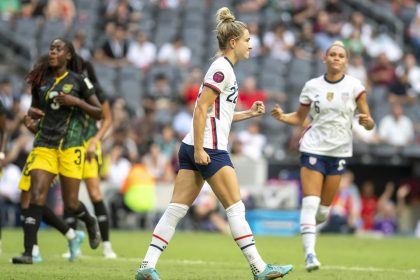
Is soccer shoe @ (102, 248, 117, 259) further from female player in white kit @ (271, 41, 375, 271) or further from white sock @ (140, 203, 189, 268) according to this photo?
white sock @ (140, 203, 189, 268)

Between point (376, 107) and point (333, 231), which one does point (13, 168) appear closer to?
point (333, 231)

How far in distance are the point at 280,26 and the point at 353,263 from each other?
40.8 ft

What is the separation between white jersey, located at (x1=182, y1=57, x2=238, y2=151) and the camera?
862cm

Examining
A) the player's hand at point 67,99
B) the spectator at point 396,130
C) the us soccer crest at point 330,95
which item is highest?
the us soccer crest at point 330,95

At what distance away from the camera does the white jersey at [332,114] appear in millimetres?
11250

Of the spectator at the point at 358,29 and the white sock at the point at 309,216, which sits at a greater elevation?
the spectator at the point at 358,29

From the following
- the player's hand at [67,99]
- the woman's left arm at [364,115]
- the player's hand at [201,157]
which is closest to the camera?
the player's hand at [201,157]

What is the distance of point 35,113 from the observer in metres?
10.7

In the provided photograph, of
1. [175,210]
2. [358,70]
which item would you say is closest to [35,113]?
[175,210]

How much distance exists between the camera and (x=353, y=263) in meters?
12.2

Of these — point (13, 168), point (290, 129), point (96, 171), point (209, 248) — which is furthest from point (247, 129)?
point (96, 171)

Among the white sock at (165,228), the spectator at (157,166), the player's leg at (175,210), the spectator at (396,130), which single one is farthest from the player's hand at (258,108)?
the spectator at (396,130)

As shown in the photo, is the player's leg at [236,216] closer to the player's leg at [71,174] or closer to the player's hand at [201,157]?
the player's hand at [201,157]

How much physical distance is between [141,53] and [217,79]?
1469 cm
